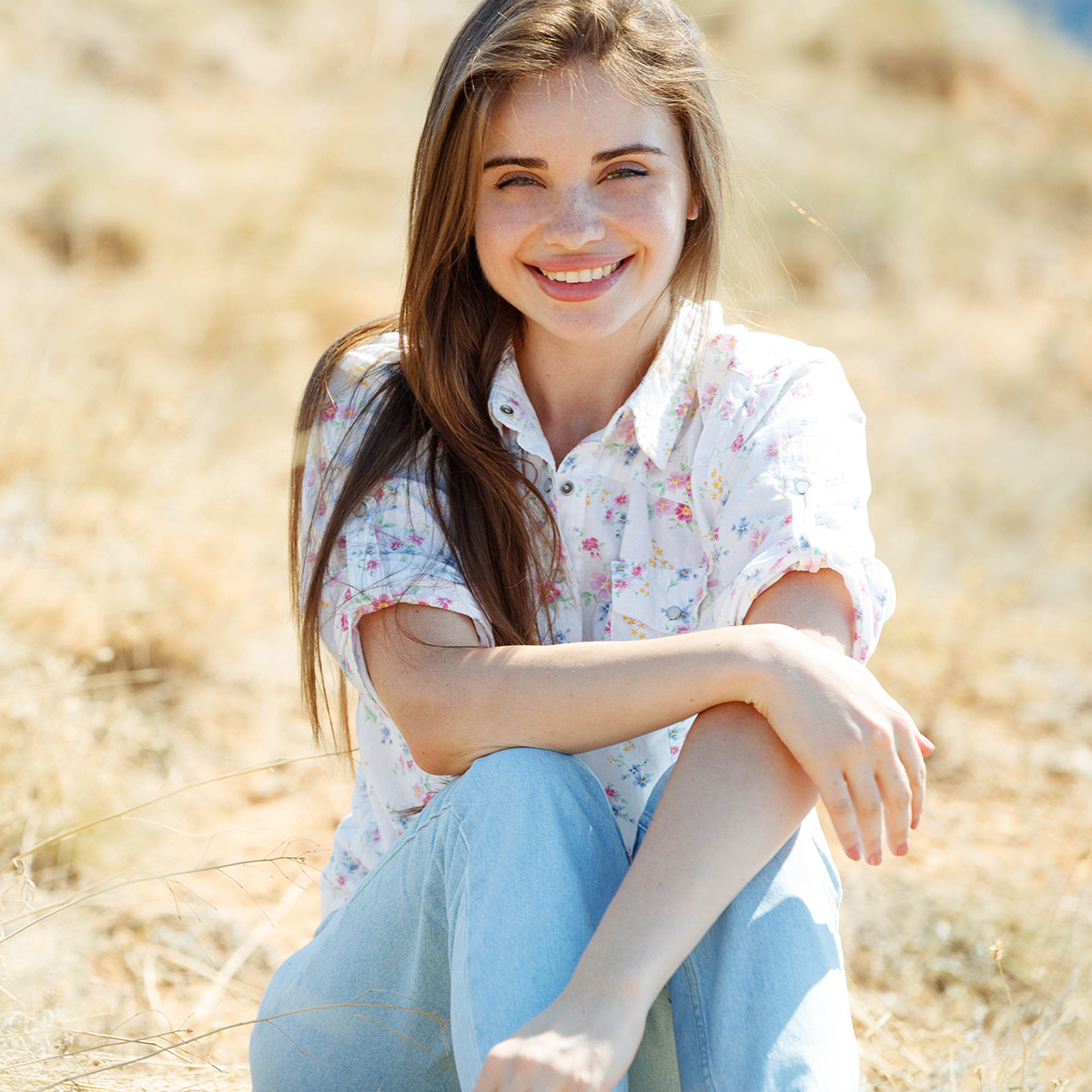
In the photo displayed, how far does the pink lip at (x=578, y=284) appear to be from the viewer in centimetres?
165

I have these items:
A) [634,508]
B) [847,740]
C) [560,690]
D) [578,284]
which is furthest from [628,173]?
[847,740]

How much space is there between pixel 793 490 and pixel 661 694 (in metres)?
0.34

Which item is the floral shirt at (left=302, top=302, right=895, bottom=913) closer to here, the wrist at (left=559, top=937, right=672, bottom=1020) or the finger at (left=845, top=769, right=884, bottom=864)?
the finger at (left=845, top=769, right=884, bottom=864)

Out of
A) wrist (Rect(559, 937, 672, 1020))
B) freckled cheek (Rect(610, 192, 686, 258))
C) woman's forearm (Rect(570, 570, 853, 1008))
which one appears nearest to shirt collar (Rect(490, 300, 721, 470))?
freckled cheek (Rect(610, 192, 686, 258))

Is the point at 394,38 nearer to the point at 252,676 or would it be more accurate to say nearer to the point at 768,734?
the point at 252,676

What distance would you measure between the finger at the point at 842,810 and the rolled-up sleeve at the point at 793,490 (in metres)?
0.23

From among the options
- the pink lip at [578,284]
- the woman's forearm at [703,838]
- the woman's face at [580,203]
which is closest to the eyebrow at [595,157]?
the woman's face at [580,203]

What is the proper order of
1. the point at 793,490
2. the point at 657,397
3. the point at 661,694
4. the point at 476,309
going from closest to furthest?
the point at 661,694 < the point at 793,490 < the point at 657,397 < the point at 476,309

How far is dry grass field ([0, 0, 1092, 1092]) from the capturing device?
2.10 m

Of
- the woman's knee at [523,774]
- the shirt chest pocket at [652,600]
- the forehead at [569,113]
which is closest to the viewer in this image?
the woman's knee at [523,774]

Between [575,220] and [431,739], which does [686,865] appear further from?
[575,220]

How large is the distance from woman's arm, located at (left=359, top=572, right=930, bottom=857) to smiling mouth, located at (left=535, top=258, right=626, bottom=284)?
20.9 inches

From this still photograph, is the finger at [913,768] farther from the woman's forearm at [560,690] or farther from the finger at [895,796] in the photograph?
the woman's forearm at [560,690]

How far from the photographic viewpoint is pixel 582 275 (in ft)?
5.45
